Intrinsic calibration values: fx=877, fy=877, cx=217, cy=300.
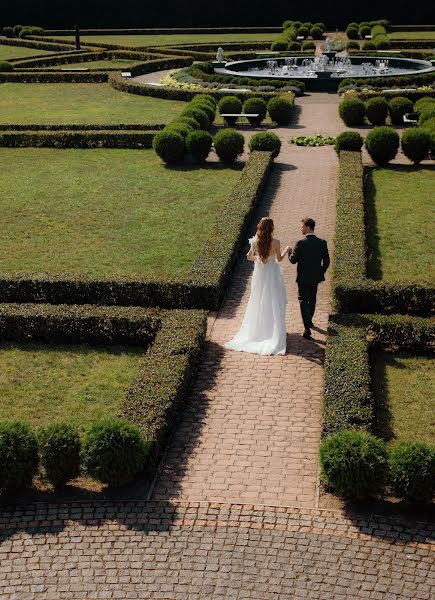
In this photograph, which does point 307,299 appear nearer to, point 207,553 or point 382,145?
point 207,553

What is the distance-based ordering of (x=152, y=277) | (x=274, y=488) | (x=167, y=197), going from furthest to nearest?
1. (x=167, y=197)
2. (x=152, y=277)
3. (x=274, y=488)

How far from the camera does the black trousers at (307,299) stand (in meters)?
11.2

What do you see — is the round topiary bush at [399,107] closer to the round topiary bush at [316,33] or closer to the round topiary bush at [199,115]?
the round topiary bush at [199,115]

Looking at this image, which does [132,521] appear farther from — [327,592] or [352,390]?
[352,390]

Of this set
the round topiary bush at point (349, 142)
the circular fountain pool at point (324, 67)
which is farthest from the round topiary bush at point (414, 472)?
the circular fountain pool at point (324, 67)

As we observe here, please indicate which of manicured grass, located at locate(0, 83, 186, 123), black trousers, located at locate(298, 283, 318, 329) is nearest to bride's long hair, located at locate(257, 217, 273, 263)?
black trousers, located at locate(298, 283, 318, 329)

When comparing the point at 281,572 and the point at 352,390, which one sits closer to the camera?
the point at 281,572

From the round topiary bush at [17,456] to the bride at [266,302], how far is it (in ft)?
11.6

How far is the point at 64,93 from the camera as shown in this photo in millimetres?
33656

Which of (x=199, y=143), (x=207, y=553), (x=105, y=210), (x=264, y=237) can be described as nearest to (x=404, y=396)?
(x=264, y=237)

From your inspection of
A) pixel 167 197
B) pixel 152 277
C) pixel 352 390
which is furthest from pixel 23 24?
pixel 352 390

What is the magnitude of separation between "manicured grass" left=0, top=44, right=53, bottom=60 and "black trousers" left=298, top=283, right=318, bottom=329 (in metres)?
38.4

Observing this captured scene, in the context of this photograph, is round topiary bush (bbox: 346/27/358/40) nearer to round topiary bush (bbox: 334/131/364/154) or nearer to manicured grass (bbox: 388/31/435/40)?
manicured grass (bbox: 388/31/435/40)

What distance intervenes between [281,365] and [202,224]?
20.1 feet
